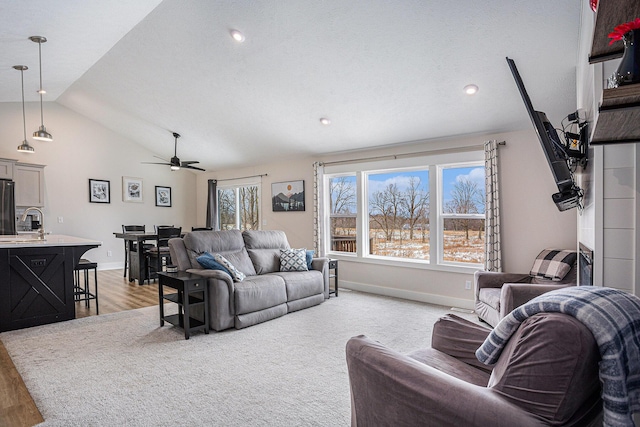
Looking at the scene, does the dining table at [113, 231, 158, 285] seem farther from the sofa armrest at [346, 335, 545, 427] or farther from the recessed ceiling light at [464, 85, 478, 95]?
the sofa armrest at [346, 335, 545, 427]

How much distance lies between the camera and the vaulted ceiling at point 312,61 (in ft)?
9.58

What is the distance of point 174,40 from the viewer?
4.06 m

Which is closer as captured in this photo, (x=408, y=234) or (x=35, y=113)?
(x=408, y=234)

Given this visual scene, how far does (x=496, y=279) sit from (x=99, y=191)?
25.5 feet

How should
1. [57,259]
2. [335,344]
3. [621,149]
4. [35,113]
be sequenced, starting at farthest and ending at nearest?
1. [35,113]
2. [57,259]
3. [335,344]
4. [621,149]

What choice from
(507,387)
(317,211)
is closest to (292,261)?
(317,211)

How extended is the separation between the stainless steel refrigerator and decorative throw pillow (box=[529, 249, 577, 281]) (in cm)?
800

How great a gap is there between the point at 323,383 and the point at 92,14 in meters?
4.12

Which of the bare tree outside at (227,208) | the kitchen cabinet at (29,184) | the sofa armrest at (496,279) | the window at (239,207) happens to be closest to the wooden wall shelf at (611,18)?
the sofa armrest at (496,279)

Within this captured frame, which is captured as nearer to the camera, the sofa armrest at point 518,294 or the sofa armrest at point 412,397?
the sofa armrest at point 412,397

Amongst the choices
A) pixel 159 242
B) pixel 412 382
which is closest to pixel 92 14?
pixel 159 242

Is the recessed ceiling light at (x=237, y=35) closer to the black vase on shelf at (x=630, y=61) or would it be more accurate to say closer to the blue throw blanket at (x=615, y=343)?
the black vase on shelf at (x=630, y=61)

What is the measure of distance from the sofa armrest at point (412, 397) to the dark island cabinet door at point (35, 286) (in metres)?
3.93

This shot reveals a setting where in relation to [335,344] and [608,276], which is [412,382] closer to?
[608,276]
